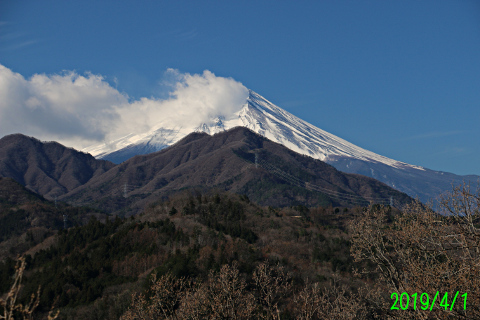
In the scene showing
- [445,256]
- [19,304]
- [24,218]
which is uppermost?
[445,256]

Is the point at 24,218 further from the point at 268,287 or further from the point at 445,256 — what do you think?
the point at 445,256

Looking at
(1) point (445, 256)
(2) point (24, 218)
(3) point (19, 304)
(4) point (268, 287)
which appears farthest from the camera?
(2) point (24, 218)

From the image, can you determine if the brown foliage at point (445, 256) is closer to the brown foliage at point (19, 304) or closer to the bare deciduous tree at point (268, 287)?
the bare deciduous tree at point (268, 287)

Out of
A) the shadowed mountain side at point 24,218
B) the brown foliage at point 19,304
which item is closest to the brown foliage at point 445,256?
the brown foliage at point 19,304

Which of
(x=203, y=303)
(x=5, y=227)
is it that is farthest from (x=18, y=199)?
(x=203, y=303)

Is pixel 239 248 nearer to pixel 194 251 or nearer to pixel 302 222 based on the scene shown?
pixel 194 251

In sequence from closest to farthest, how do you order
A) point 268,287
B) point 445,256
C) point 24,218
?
point 445,256 → point 268,287 → point 24,218

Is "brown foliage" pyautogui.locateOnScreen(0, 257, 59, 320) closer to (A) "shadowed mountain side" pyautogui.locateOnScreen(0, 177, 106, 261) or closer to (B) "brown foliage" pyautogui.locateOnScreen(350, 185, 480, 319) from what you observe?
(B) "brown foliage" pyautogui.locateOnScreen(350, 185, 480, 319)

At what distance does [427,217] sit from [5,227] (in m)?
163

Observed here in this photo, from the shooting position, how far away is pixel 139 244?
89688 millimetres

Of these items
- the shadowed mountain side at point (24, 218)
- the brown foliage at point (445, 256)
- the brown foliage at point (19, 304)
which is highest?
the brown foliage at point (445, 256)

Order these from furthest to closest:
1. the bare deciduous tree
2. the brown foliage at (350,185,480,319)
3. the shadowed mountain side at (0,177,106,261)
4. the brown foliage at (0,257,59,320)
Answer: the shadowed mountain side at (0,177,106,261), the bare deciduous tree, the brown foliage at (350,185,480,319), the brown foliage at (0,257,59,320)

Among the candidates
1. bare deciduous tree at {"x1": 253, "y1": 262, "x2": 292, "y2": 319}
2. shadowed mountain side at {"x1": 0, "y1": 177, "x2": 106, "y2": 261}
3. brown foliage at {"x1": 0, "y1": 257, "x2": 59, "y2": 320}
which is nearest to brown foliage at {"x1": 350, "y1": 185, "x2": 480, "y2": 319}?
bare deciduous tree at {"x1": 253, "y1": 262, "x2": 292, "y2": 319}

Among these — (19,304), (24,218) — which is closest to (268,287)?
(19,304)
